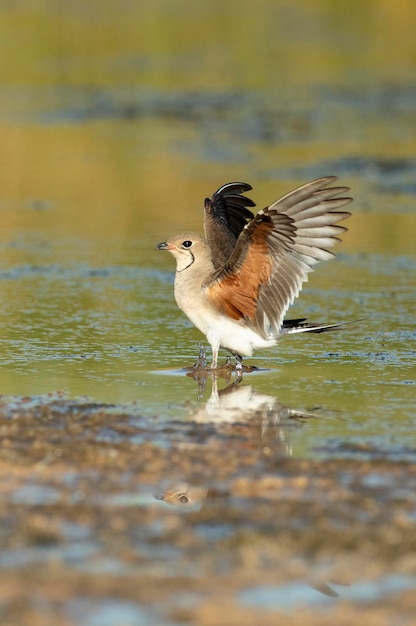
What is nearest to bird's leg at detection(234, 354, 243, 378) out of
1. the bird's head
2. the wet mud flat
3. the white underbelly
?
the white underbelly

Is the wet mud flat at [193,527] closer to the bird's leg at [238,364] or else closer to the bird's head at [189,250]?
the bird's leg at [238,364]

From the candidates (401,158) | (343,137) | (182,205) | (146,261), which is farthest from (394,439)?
(343,137)

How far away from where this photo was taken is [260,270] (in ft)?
27.7

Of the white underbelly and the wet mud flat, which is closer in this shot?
the wet mud flat

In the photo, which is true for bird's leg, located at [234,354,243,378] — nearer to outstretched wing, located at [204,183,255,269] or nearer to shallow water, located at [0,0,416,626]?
shallow water, located at [0,0,416,626]

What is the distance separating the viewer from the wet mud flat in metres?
4.66

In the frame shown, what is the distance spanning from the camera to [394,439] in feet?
→ 22.5

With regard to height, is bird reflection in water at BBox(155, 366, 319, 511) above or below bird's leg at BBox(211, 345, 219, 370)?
below

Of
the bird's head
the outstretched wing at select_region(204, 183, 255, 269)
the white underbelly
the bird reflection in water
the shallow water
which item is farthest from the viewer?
the outstretched wing at select_region(204, 183, 255, 269)

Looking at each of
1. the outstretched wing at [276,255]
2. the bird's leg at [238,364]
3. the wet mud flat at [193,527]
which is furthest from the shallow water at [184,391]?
the outstretched wing at [276,255]

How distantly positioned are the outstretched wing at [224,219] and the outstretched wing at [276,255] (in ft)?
1.91

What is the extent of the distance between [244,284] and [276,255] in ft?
1.00

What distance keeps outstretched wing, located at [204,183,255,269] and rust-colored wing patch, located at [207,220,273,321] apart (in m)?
0.55

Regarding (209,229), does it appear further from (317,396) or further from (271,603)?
(271,603)
